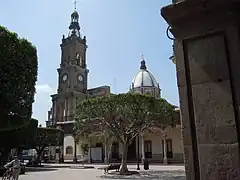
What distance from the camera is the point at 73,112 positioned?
53.2 metres

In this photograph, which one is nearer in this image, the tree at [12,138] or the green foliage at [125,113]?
the green foliage at [125,113]

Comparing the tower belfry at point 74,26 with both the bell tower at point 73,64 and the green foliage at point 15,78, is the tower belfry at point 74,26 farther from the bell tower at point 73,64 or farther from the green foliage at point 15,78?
the green foliage at point 15,78

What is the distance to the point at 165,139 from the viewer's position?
119 feet

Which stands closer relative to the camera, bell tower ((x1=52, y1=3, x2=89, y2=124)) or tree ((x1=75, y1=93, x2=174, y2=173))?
tree ((x1=75, y1=93, x2=174, y2=173))

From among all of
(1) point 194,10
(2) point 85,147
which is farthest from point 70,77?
(1) point 194,10

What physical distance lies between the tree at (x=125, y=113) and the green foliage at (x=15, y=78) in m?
4.83

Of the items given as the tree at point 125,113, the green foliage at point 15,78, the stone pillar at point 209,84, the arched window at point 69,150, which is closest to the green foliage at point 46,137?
the arched window at point 69,150

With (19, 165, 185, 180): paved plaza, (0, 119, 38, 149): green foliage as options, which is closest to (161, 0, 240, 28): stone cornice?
(19, 165, 185, 180): paved plaza

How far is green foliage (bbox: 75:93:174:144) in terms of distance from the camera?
20.5 m

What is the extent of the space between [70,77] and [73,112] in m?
7.52

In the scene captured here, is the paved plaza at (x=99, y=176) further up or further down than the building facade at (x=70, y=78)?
further down

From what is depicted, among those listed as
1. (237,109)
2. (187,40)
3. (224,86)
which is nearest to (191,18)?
(187,40)

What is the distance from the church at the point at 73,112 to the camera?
36.7m

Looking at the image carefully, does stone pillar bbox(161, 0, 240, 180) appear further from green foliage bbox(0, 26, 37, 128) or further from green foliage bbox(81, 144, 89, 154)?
green foliage bbox(81, 144, 89, 154)
